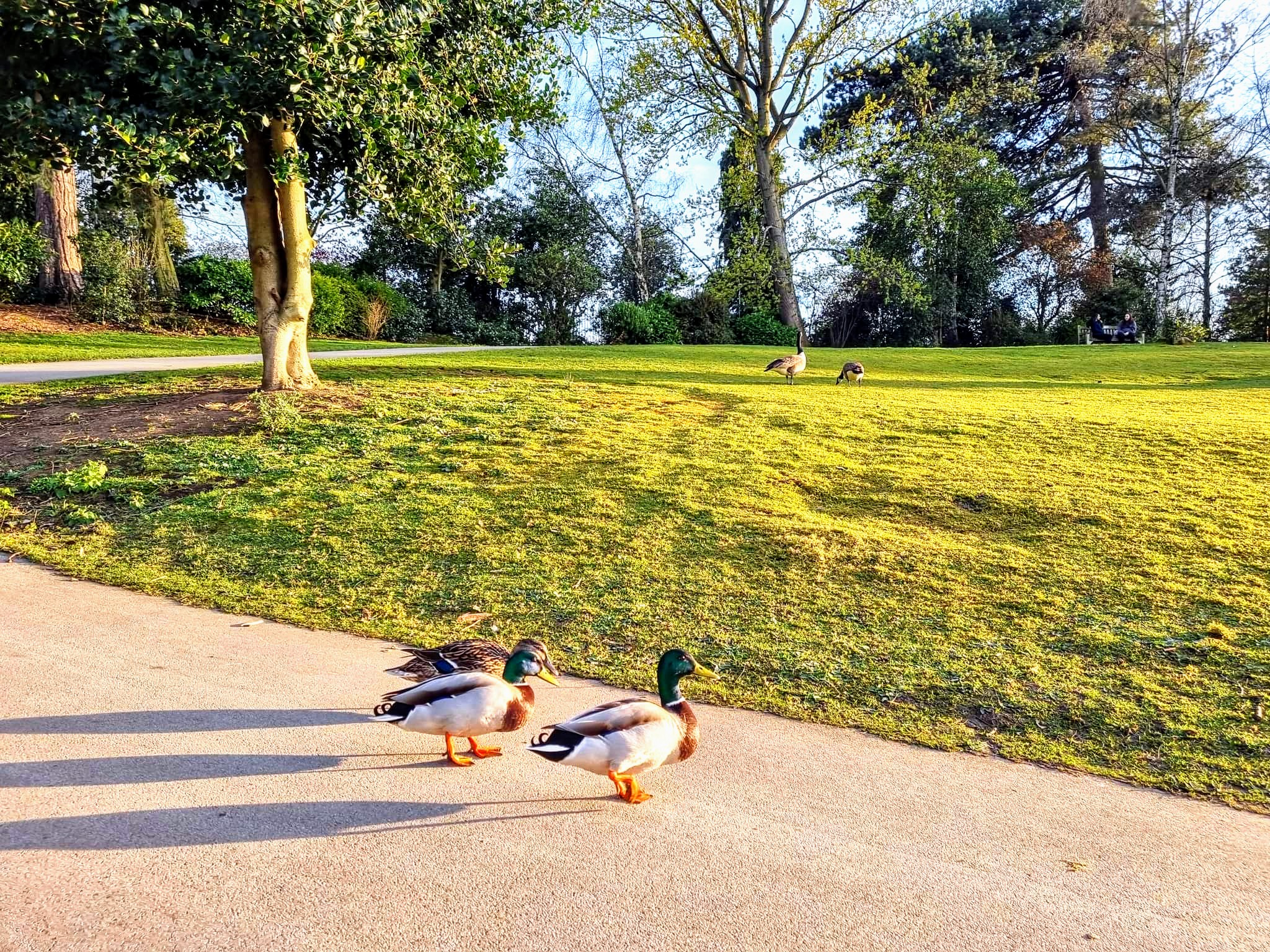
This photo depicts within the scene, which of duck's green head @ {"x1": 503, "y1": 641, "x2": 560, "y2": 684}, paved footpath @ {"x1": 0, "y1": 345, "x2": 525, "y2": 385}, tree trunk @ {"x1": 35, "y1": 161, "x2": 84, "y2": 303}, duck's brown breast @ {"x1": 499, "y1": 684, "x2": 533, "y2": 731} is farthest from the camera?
tree trunk @ {"x1": 35, "y1": 161, "x2": 84, "y2": 303}

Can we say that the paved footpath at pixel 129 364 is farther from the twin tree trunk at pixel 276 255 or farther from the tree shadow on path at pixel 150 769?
the tree shadow on path at pixel 150 769


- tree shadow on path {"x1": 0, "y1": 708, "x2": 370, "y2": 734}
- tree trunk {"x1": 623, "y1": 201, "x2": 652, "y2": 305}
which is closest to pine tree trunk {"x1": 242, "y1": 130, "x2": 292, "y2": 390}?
tree shadow on path {"x1": 0, "y1": 708, "x2": 370, "y2": 734}

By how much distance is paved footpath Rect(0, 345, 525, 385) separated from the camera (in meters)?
13.1

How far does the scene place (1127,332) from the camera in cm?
2791

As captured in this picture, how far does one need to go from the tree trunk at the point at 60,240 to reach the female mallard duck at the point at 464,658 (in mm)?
22043

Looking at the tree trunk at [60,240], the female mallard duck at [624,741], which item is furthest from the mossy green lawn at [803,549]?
the tree trunk at [60,240]

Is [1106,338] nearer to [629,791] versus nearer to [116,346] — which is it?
[116,346]

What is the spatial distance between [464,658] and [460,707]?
463 mm

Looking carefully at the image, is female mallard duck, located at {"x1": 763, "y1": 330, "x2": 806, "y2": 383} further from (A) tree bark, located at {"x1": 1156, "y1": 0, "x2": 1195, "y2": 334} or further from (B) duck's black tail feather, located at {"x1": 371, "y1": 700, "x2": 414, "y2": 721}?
(A) tree bark, located at {"x1": 1156, "y1": 0, "x2": 1195, "y2": 334}

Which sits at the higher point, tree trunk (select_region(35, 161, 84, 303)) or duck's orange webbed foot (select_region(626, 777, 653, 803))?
tree trunk (select_region(35, 161, 84, 303))

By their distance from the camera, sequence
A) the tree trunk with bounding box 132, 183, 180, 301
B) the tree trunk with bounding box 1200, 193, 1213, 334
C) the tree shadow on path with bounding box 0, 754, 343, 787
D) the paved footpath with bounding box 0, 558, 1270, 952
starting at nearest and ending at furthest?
the paved footpath with bounding box 0, 558, 1270, 952 → the tree shadow on path with bounding box 0, 754, 343, 787 → the tree trunk with bounding box 132, 183, 180, 301 → the tree trunk with bounding box 1200, 193, 1213, 334

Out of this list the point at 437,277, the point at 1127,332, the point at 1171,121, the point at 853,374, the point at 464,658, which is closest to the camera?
the point at 464,658

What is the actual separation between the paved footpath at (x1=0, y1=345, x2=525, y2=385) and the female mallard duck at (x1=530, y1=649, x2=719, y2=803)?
1284 cm

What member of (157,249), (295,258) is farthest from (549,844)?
(157,249)
